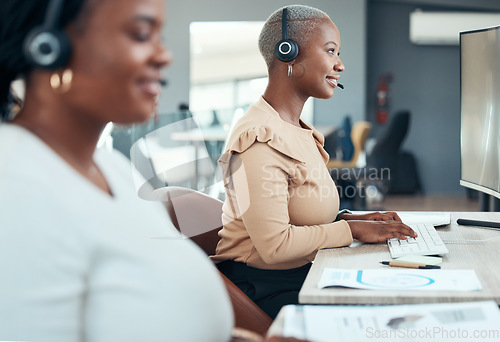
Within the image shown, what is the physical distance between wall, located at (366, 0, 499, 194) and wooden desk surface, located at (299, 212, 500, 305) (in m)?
5.63

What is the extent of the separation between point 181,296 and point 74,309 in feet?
0.37

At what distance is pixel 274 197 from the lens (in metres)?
1.23

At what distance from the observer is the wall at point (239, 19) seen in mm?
1965

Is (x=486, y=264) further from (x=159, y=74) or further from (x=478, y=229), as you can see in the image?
(x=159, y=74)

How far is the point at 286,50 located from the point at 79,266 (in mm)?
910

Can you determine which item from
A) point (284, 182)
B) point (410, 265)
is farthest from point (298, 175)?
point (410, 265)

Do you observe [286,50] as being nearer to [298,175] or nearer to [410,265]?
[298,175]

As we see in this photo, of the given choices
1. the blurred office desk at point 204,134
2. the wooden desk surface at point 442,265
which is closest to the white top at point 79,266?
the wooden desk surface at point 442,265

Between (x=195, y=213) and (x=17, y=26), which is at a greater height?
(x=17, y=26)

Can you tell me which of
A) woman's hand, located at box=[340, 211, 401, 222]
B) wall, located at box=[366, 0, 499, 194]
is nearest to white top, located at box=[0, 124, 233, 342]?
woman's hand, located at box=[340, 211, 401, 222]

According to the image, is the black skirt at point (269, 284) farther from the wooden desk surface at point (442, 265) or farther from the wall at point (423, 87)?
the wall at point (423, 87)

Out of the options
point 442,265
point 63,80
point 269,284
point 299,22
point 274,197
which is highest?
point 299,22

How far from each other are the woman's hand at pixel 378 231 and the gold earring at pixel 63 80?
0.90m

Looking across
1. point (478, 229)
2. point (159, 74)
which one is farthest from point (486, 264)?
point (159, 74)
